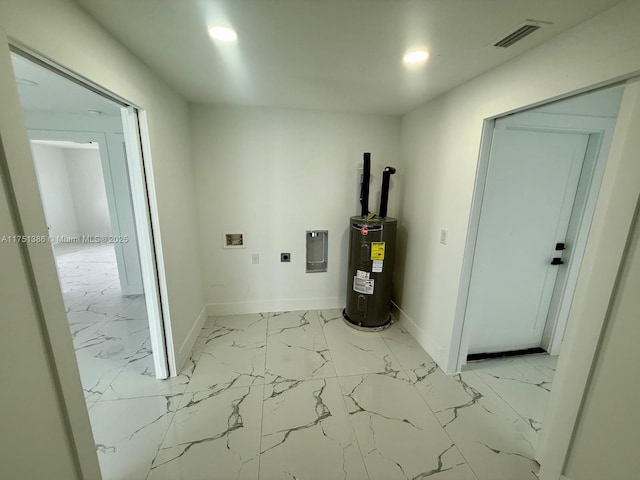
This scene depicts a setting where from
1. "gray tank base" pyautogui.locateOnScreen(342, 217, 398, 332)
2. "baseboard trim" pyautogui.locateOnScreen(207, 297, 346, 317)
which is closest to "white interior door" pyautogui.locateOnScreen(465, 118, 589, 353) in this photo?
"gray tank base" pyautogui.locateOnScreen(342, 217, 398, 332)

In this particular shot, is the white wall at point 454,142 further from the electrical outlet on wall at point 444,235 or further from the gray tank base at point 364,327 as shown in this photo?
the gray tank base at point 364,327

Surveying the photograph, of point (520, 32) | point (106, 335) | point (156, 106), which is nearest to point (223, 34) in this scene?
point (156, 106)

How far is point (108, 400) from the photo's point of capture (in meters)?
1.75

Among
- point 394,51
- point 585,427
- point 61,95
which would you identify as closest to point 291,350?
point 585,427

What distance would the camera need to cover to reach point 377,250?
8.02 feet

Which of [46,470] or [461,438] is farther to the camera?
[461,438]

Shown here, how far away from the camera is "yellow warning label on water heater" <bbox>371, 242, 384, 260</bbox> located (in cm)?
244

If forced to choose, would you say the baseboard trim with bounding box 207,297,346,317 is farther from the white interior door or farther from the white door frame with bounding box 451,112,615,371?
the white interior door

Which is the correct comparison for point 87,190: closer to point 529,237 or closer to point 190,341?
point 190,341

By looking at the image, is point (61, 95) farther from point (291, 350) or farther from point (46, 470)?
point (291, 350)

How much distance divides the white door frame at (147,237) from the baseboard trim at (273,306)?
36.4 inches

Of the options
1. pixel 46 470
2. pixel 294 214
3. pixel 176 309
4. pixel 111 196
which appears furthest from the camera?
pixel 111 196

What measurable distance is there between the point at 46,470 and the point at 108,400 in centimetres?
105

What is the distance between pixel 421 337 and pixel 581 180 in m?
1.83
